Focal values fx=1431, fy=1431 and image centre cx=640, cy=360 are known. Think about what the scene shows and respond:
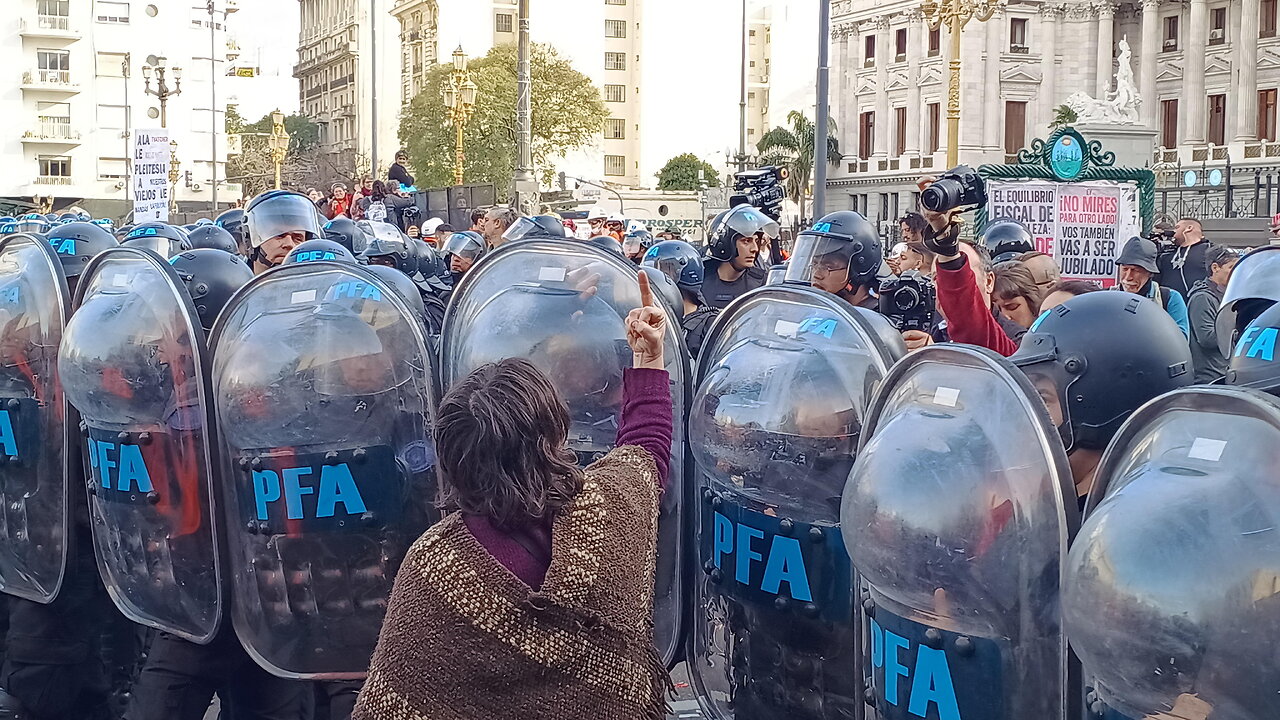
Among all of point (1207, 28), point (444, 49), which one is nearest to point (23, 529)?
point (1207, 28)

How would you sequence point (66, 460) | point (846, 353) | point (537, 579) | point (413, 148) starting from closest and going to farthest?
point (537, 579), point (846, 353), point (66, 460), point (413, 148)

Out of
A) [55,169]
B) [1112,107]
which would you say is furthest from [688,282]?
[55,169]

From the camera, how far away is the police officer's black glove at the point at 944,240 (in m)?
4.00

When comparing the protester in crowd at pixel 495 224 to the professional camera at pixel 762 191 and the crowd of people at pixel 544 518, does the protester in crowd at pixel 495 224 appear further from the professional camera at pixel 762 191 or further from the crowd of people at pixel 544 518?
the crowd of people at pixel 544 518

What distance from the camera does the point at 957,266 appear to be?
408cm

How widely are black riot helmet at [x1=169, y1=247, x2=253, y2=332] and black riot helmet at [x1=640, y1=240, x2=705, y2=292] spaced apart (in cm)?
253

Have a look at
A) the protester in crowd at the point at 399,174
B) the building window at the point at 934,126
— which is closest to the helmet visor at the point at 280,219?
the protester in crowd at the point at 399,174

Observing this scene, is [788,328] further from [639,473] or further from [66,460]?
[66,460]

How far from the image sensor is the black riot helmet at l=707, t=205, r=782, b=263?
723 cm

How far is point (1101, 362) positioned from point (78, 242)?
4305 mm

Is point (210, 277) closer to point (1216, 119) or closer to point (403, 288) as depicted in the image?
point (403, 288)

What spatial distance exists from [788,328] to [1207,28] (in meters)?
63.5

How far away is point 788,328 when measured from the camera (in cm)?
365

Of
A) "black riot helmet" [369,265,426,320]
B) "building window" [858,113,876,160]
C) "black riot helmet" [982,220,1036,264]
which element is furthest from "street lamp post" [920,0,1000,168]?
"building window" [858,113,876,160]
